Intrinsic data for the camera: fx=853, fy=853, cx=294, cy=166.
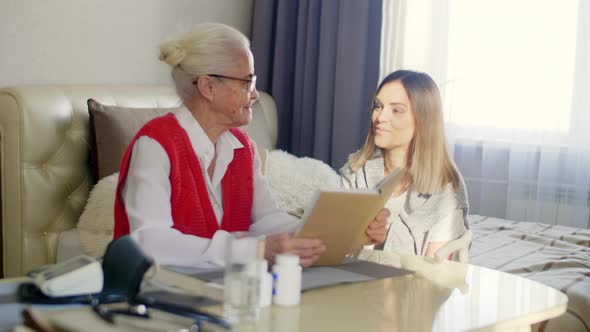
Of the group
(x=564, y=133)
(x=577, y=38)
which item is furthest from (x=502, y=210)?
(x=577, y=38)

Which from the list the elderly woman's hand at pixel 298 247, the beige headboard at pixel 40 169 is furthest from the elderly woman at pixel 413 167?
the beige headboard at pixel 40 169

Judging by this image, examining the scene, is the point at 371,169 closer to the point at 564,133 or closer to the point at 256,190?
the point at 256,190

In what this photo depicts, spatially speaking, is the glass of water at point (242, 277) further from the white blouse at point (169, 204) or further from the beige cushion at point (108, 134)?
the beige cushion at point (108, 134)

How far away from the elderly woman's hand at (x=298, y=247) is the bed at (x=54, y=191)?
1.06m

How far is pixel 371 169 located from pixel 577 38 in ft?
5.33

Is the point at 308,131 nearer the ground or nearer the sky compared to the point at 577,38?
nearer the ground

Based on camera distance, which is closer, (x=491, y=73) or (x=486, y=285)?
(x=486, y=285)

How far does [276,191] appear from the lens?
3.17 metres

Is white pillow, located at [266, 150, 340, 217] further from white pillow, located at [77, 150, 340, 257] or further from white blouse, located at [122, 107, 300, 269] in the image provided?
white blouse, located at [122, 107, 300, 269]

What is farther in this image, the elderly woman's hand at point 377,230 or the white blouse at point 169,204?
the elderly woman's hand at point 377,230

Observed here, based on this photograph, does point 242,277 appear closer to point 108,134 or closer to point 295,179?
point 108,134

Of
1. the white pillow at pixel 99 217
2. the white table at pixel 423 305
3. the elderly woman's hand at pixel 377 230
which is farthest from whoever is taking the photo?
the white pillow at pixel 99 217

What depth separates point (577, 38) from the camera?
3594mm

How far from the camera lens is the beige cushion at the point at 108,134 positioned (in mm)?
2869
